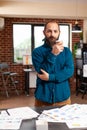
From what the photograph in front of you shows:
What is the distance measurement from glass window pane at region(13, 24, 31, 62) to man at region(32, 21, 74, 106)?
18.4ft

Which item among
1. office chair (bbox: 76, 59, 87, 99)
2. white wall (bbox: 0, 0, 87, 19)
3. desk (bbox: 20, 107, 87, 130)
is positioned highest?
white wall (bbox: 0, 0, 87, 19)

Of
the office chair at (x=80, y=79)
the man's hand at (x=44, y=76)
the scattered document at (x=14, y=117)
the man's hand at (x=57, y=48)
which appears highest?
the man's hand at (x=57, y=48)

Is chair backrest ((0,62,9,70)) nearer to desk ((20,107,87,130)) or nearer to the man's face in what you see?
the man's face

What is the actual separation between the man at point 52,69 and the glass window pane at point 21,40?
5.62 meters

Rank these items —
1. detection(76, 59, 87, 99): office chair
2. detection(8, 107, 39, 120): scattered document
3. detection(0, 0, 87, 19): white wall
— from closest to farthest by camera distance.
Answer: detection(8, 107, 39, 120): scattered document
detection(0, 0, 87, 19): white wall
detection(76, 59, 87, 99): office chair

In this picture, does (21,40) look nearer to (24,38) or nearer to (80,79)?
(24,38)

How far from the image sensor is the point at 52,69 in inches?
76.9

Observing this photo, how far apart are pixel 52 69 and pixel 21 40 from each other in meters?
5.74

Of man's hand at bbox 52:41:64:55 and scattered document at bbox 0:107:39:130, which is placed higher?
man's hand at bbox 52:41:64:55

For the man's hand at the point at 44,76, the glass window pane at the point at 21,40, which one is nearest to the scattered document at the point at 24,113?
the man's hand at the point at 44,76

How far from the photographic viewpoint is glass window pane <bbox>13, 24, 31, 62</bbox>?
7.53 metres

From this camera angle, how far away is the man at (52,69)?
6.29 feet

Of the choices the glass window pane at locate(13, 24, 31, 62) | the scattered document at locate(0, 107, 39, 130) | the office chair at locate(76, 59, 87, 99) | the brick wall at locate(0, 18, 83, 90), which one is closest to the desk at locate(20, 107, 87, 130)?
the scattered document at locate(0, 107, 39, 130)

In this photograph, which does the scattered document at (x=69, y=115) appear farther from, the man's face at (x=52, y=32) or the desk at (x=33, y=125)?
the man's face at (x=52, y=32)
